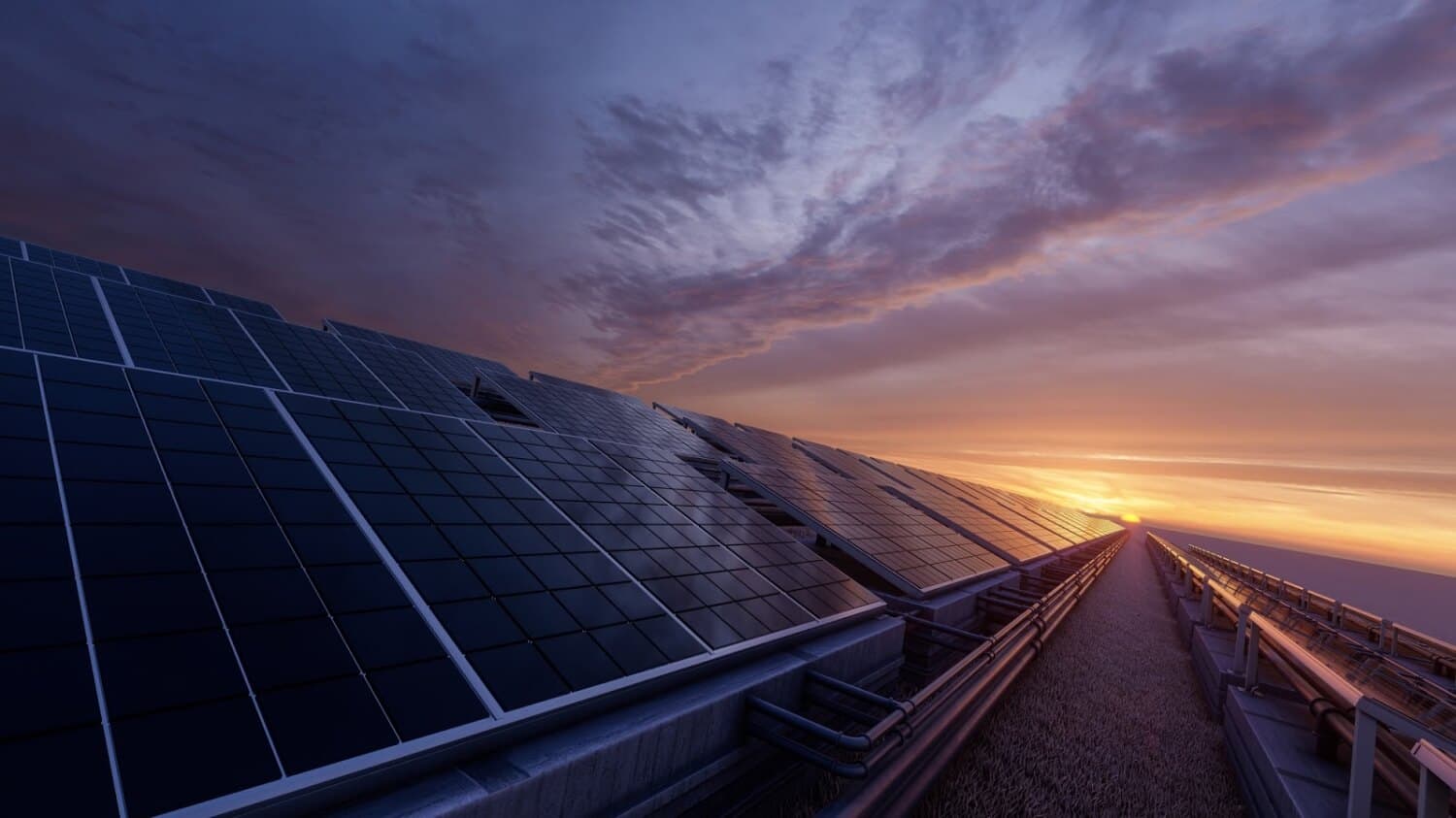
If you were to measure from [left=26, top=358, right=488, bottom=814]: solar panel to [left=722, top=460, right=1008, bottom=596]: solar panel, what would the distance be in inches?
589

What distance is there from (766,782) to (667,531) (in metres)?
6.09

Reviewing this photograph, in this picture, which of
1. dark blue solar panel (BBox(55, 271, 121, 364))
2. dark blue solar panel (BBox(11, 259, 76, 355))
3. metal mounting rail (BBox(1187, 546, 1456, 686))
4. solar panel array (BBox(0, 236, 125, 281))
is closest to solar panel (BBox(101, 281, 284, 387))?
dark blue solar panel (BBox(55, 271, 121, 364))

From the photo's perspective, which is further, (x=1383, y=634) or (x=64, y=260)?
(x=64, y=260)

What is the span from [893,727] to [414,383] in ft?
96.7

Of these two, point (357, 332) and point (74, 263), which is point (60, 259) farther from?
point (357, 332)

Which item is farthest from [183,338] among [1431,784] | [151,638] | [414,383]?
[1431,784]

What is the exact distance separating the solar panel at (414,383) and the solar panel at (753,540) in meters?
11.3

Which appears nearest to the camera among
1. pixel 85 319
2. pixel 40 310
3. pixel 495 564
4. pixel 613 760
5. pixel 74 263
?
pixel 613 760

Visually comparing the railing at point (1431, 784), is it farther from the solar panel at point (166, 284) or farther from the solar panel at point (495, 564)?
the solar panel at point (166, 284)

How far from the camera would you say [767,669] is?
10.6 m

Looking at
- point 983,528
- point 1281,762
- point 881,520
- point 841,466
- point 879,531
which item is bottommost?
point 1281,762

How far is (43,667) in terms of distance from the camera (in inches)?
205

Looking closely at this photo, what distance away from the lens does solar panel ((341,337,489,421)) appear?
89.1 feet

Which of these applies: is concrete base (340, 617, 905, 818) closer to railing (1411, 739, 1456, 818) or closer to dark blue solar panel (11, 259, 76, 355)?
railing (1411, 739, 1456, 818)
